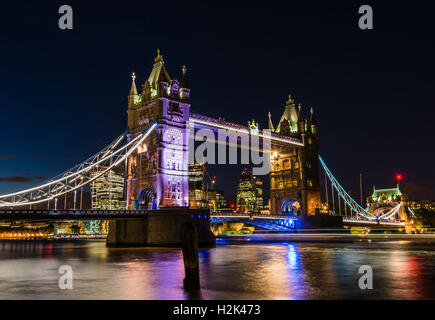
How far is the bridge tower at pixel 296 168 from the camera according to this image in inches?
2783

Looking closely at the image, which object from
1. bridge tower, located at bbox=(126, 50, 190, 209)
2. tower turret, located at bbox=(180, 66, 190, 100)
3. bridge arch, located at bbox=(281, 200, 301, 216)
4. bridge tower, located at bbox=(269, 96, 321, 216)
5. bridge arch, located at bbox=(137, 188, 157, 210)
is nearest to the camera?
bridge tower, located at bbox=(126, 50, 190, 209)

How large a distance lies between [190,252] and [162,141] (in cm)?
3244

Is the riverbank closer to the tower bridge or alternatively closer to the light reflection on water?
the tower bridge

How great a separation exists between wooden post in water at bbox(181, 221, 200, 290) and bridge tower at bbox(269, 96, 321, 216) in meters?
55.7

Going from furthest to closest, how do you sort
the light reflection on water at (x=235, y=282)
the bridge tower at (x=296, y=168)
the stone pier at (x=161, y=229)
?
1. the bridge tower at (x=296, y=168)
2. the stone pier at (x=161, y=229)
3. the light reflection on water at (x=235, y=282)

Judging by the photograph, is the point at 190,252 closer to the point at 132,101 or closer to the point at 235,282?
the point at 235,282

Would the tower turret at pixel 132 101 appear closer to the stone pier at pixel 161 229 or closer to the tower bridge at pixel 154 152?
the tower bridge at pixel 154 152

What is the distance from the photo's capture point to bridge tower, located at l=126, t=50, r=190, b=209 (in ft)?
149

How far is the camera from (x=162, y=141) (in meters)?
45.4

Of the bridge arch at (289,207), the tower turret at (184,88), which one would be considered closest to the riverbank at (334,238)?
the bridge arch at (289,207)

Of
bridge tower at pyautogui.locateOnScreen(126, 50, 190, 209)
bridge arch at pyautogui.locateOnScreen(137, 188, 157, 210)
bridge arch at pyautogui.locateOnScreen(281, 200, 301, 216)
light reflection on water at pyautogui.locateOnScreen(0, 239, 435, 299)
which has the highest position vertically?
bridge tower at pyautogui.locateOnScreen(126, 50, 190, 209)

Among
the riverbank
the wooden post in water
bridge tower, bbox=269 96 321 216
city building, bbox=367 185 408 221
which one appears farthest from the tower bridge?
city building, bbox=367 185 408 221

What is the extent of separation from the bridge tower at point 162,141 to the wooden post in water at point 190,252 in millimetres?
30080
